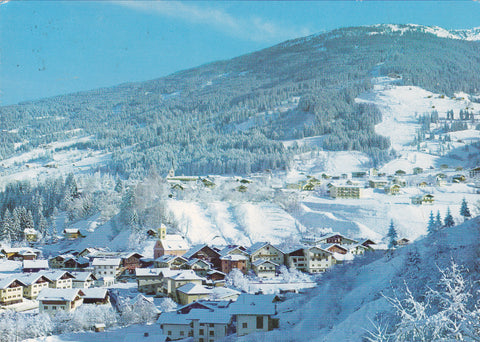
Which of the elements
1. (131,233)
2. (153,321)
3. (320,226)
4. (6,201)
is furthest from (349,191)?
(6,201)

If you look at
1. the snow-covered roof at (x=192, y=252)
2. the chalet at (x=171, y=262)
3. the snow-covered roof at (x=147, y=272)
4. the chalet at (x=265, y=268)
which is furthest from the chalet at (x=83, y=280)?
the chalet at (x=265, y=268)

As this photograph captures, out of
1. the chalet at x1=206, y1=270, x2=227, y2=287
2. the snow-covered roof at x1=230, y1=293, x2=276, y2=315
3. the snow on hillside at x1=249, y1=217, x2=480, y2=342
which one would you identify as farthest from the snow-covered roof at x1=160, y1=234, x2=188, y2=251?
the snow-covered roof at x1=230, y1=293, x2=276, y2=315

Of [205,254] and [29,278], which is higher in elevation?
[29,278]

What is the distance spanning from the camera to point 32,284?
32.8m

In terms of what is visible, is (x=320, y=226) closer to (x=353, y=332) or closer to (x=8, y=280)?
(x=8, y=280)

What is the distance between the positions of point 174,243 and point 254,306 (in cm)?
1947

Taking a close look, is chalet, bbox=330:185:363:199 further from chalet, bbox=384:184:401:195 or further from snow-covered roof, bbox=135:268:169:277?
snow-covered roof, bbox=135:268:169:277

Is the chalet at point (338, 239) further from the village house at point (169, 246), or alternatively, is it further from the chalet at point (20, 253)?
the chalet at point (20, 253)

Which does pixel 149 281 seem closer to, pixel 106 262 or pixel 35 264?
pixel 106 262

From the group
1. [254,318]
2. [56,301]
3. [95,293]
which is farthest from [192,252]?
[254,318]

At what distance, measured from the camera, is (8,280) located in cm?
3200

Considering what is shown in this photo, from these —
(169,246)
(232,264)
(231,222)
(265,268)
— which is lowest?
(265,268)

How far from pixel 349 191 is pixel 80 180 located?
44671mm

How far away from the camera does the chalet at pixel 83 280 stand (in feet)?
115
